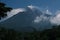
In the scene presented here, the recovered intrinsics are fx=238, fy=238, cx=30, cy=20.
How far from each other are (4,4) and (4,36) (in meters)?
22.6

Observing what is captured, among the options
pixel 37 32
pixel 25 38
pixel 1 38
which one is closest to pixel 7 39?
pixel 1 38

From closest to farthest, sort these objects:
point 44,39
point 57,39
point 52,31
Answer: point 57,39 < point 44,39 < point 52,31

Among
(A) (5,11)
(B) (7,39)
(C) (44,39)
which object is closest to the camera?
(A) (5,11)

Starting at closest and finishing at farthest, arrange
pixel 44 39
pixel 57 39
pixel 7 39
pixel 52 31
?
pixel 7 39 < pixel 57 39 < pixel 44 39 < pixel 52 31

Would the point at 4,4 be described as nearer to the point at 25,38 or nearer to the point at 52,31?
the point at 25,38

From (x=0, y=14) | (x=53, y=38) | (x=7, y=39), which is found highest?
(x=53, y=38)

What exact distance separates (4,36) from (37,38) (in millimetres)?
17662

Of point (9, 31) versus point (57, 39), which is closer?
point (9, 31)

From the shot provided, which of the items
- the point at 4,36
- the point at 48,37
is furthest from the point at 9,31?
the point at 48,37

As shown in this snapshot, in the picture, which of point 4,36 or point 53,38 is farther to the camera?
point 53,38

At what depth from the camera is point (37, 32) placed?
61156 millimetres

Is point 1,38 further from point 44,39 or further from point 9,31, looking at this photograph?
point 44,39

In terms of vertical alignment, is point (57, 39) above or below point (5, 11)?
above

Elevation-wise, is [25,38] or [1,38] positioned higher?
[25,38]
